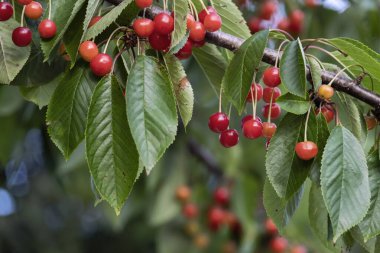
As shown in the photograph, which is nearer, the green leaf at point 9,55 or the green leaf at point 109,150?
the green leaf at point 109,150

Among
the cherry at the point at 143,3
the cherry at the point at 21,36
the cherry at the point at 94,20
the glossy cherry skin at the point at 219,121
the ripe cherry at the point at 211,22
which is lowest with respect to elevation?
the glossy cherry skin at the point at 219,121

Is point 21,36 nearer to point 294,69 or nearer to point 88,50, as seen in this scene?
point 88,50

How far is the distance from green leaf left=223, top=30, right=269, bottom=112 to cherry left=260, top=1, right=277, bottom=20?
180 centimetres

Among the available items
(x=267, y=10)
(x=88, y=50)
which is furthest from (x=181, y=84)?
(x=267, y=10)

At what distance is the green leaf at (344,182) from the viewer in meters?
1.40

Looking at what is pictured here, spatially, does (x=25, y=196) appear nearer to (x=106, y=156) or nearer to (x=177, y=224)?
(x=177, y=224)

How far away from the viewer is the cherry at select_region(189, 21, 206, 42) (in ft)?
4.98

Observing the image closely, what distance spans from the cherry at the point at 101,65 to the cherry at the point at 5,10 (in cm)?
24

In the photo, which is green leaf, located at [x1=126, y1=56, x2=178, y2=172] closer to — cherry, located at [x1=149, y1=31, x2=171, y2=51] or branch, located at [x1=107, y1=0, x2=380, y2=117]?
cherry, located at [x1=149, y1=31, x2=171, y2=51]

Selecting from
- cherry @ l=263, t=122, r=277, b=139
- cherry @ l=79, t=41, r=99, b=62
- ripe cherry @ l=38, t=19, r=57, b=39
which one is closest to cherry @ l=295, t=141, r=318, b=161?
cherry @ l=263, t=122, r=277, b=139

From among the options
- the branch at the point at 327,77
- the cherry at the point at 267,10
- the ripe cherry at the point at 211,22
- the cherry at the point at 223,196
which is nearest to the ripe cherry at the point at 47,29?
the branch at the point at 327,77

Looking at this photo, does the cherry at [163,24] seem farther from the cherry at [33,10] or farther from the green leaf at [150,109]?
the cherry at [33,10]

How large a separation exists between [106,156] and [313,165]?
43 centimetres

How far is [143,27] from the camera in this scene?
144cm
